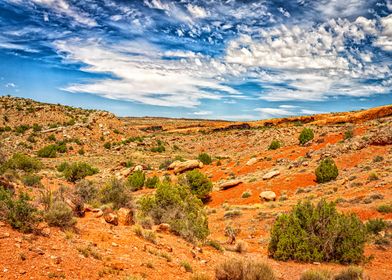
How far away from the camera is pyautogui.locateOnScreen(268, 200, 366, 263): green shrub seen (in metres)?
12.6

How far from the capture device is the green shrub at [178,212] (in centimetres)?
1397

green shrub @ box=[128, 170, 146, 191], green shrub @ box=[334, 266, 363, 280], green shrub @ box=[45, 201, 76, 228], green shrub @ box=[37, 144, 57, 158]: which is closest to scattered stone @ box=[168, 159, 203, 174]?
green shrub @ box=[128, 170, 146, 191]

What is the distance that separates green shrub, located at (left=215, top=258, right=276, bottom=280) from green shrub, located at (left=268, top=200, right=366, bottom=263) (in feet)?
15.3

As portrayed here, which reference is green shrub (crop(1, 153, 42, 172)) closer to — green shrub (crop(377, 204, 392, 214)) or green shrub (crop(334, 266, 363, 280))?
green shrub (crop(377, 204, 392, 214))

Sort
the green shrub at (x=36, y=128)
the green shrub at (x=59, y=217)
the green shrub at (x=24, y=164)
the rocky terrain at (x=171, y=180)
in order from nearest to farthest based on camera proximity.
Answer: the rocky terrain at (x=171, y=180) < the green shrub at (x=59, y=217) < the green shrub at (x=24, y=164) < the green shrub at (x=36, y=128)

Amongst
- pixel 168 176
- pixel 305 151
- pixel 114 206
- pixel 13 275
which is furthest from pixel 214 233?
pixel 305 151

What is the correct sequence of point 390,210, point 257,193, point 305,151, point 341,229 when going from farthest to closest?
point 305,151
point 257,193
point 390,210
point 341,229

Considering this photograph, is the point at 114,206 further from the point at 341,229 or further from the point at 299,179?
the point at 299,179

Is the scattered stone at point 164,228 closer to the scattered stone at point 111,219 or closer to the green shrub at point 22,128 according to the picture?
the scattered stone at point 111,219

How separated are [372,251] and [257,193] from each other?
16086 mm

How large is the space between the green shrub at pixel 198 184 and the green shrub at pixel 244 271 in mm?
21518

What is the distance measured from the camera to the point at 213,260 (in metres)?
11.6

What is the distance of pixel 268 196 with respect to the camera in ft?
91.8

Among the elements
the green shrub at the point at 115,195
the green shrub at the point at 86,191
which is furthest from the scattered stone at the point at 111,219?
the green shrub at the point at 86,191
